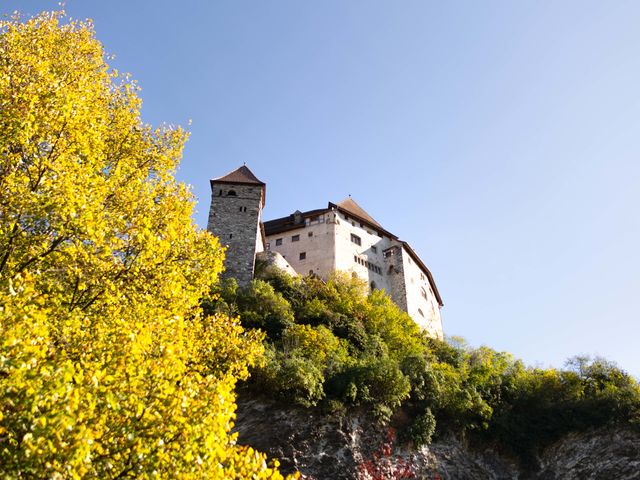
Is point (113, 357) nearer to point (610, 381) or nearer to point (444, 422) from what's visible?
point (444, 422)

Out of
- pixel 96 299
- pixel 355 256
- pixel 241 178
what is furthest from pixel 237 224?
pixel 96 299

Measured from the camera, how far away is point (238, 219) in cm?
4300

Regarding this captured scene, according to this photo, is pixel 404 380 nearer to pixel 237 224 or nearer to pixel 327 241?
pixel 237 224

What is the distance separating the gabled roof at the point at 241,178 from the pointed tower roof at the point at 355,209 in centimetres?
1202

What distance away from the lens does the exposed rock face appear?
2230cm

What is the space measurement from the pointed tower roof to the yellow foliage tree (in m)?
40.3

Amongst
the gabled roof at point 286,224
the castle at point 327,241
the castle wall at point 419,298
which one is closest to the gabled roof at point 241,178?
the castle at point 327,241

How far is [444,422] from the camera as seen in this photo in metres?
28.3

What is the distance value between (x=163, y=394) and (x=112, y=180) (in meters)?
6.73

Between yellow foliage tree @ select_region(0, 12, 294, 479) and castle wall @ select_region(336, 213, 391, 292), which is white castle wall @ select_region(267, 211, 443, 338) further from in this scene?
yellow foliage tree @ select_region(0, 12, 294, 479)

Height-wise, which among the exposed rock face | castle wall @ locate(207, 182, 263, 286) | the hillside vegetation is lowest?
the exposed rock face

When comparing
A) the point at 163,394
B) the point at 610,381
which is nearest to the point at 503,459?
the point at 610,381

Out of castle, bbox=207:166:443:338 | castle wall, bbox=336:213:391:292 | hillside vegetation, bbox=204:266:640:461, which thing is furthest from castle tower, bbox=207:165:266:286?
castle wall, bbox=336:213:391:292

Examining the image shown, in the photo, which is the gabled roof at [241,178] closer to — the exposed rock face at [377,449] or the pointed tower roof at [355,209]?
the pointed tower roof at [355,209]
